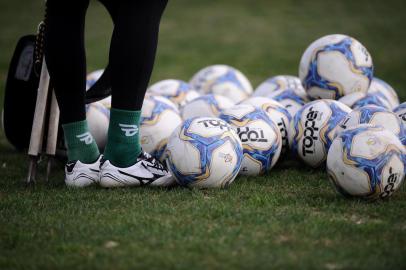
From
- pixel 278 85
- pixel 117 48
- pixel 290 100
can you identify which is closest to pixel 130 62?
pixel 117 48

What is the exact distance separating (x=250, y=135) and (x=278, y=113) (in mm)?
509

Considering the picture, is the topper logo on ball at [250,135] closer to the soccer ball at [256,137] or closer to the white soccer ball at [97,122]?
the soccer ball at [256,137]

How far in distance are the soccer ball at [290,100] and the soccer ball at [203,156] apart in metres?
1.37

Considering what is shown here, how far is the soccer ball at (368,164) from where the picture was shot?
11.8 feet

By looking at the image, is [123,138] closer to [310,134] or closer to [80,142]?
[80,142]

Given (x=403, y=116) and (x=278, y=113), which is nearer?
(x=403, y=116)

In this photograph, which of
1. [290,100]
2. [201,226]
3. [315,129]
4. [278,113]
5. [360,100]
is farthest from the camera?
[290,100]

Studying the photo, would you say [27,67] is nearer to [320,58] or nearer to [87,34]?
[320,58]

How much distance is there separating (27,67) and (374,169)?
2939mm

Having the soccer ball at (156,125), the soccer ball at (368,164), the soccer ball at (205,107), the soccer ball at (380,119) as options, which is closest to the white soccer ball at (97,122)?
the soccer ball at (156,125)

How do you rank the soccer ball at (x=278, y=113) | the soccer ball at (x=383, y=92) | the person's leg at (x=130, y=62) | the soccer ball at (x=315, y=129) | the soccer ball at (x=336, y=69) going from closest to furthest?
the person's leg at (x=130, y=62) < the soccer ball at (x=315, y=129) < the soccer ball at (x=278, y=113) < the soccer ball at (x=336, y=69) < the soccer ball at (x=383, y=92)

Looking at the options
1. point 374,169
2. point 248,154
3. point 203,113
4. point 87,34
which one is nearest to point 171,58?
point 87,34

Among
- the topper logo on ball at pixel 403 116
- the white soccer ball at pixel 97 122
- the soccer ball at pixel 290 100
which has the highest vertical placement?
the topper logo on ball at pixel 403 116

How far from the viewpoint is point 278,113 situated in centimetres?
488
